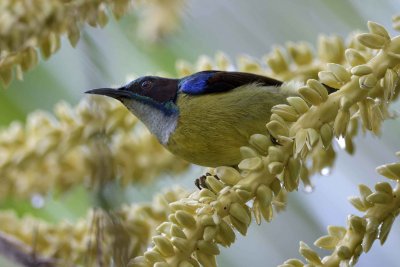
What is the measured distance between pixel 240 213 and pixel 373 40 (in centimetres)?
45

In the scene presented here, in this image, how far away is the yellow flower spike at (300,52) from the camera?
2.03 m

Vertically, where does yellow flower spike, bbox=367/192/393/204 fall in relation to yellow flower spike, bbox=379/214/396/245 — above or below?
above

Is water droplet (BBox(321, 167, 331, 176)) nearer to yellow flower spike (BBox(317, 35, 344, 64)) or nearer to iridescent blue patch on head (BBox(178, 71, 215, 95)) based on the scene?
yellow flower spike (BBox(317, 35, 344, 64))

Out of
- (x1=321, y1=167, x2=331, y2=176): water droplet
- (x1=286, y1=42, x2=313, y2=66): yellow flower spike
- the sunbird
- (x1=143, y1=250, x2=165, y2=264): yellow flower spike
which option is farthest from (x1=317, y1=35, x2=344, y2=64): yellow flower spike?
(x1=143, y1=250, x2=165, y2=264): yellow flower spike

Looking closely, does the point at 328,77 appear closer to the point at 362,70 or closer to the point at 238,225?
the point at 362,70

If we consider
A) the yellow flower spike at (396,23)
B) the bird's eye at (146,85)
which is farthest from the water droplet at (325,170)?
the bird's eye at (146,85)

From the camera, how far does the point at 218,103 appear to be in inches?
89.4

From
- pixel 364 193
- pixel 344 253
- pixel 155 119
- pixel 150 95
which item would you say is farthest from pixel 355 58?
pixel 150 95

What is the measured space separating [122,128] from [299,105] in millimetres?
871

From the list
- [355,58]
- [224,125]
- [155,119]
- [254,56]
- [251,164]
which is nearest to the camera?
[251,164]

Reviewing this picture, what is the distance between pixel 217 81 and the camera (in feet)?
7.50

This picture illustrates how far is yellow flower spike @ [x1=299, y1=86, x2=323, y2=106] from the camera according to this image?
143 cm

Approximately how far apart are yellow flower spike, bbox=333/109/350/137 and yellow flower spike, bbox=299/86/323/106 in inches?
2.3

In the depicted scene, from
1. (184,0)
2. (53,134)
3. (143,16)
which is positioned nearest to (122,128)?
(53,134)
